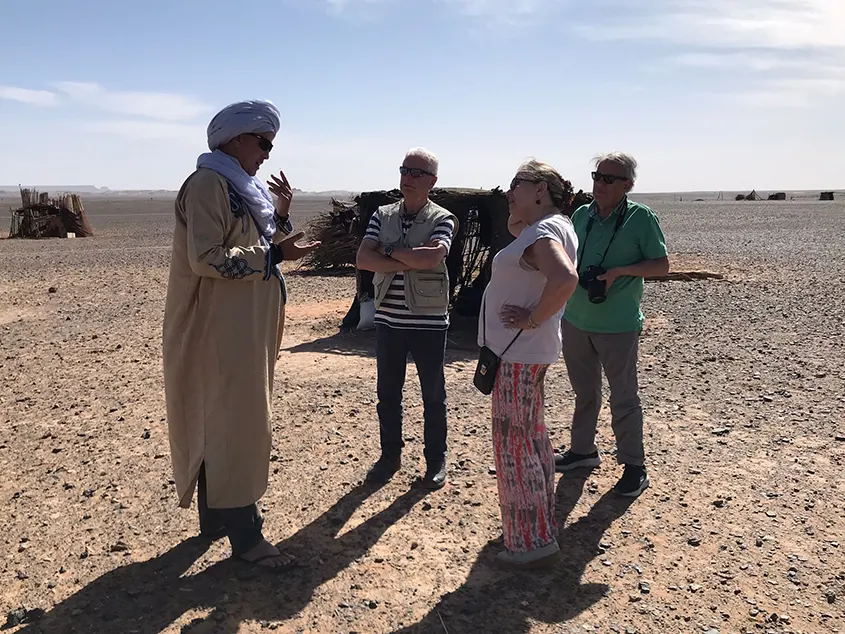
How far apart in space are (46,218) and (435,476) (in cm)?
2516

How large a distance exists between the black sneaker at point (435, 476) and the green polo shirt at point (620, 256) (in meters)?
1.14

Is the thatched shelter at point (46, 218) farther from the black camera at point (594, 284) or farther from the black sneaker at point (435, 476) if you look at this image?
the black camera at point (594, 284)

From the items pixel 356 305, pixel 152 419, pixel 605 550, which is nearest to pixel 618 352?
pixel 605 550

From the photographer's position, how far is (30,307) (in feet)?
34.9

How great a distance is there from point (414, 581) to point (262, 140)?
6.60ft

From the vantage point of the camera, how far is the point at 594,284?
12.9ft

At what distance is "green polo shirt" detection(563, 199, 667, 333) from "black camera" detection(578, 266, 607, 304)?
0.05m

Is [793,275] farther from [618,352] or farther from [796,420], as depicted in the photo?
[618,352]

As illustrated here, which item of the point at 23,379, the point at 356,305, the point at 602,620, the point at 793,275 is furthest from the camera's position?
the point at 793,275

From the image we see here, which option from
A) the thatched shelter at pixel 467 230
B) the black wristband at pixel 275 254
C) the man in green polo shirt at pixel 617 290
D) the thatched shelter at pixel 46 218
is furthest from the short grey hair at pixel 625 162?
the thatched shelter at pixel 46 218

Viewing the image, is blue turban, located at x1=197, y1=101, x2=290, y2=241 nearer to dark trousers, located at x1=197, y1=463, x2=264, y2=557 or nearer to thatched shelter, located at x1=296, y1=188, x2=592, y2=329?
dark trousers, located at x1=197, y1=463, x2=264, y2=557

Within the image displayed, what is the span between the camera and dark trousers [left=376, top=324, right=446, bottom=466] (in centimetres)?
416

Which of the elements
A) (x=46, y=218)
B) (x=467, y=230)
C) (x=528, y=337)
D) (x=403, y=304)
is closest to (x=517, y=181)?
(x=528, y=337)

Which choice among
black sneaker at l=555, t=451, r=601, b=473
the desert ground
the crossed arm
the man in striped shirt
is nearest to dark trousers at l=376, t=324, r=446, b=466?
the man in striped shirt
